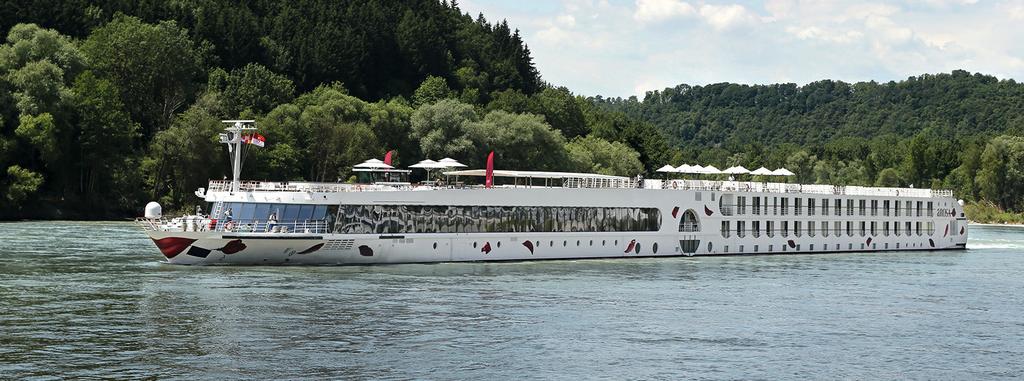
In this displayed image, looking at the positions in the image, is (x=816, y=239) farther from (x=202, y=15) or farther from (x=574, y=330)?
(x=202, y=15)

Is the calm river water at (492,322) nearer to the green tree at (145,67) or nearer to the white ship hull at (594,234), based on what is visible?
the white ship hull at (594,234)

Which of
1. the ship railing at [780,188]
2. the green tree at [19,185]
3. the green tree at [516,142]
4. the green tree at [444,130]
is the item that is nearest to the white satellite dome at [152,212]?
the ship railing at [780,188]

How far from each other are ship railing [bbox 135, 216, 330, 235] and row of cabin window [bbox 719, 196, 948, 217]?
83.3 ft

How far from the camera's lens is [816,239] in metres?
72.2

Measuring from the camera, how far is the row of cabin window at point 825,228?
68.0m

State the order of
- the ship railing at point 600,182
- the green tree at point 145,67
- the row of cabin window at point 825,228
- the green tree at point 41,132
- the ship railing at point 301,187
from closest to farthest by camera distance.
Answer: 1. the ship railing at point 301,187
2. the ship railing at point 600,182
3. the row of cabin window at point 825,228
4. the green tree at point 41,132
5. the green tree at point 145,67

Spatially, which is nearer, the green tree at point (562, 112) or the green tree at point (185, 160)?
the green tree at point (185, 160)

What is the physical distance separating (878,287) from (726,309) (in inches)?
476

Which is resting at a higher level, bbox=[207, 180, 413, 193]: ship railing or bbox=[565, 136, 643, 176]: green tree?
bbox=[565, 136, 643, 176]: green tree

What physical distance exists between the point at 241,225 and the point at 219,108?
187ft

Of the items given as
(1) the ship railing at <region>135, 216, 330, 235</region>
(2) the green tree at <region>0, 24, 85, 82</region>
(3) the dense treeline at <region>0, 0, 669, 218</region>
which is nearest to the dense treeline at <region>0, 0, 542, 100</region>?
(3) the dense treeline at <region>0, 0, 669, 218</region>

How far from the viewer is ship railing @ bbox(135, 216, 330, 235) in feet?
163

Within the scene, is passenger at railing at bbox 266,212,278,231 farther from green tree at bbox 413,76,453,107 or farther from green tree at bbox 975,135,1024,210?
green tree at bbox 975,135,1024,210

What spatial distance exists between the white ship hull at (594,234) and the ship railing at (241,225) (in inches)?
3.7
